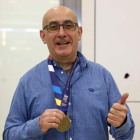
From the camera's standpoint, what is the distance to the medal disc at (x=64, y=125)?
3.17 feet

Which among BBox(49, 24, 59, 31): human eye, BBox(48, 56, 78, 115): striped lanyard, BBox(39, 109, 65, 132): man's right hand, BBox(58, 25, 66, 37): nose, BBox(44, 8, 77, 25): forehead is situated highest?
BBox(44, 8, 77, 25): forehead

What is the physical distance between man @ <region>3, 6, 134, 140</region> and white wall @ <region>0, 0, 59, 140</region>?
0.98m

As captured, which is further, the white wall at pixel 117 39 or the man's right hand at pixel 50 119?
the white wall at pixel 117 39

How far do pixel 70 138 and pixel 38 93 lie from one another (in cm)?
34

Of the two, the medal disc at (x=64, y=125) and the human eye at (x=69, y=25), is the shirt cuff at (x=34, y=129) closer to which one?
the medal disc at (x=64, y=125)

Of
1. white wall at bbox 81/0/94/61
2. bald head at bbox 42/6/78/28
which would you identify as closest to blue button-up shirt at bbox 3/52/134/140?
bald head at bbox 42/6/78/28

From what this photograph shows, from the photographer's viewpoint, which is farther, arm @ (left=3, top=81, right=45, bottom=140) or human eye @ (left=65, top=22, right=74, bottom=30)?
human eye @ (left=65, top=22, right=74, bottom=30)

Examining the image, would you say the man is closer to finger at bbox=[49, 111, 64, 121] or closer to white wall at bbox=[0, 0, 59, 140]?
finger at bbox=[49, 111, 64, 121]

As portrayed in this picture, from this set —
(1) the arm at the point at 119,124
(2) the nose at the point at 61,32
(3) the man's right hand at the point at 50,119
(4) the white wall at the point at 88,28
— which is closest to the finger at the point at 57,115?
(3) the man's right hand at the point at 50,119

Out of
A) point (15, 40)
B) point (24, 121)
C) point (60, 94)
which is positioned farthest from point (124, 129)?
point (15, 40)

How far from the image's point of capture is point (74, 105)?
3.50 ft

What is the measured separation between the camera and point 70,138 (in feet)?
3.33

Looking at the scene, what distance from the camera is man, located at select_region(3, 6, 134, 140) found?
39.7 inches

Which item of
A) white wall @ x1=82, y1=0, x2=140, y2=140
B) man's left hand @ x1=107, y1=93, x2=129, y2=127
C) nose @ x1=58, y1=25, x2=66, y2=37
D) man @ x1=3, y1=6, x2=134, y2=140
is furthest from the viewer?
white wall @ x1=82, y1=0, x2=140, y2=140
